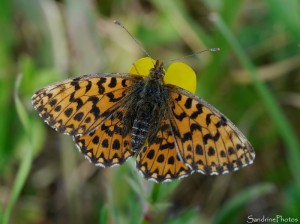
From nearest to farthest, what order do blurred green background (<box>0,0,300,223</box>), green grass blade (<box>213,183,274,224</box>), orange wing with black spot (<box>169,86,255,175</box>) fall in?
orange wing with black spot (<box>169,86,255,175</box>) < green grass blade (<box>213,183,274,224</box>) < blurred green background (<box>0,0,300,223</box>)

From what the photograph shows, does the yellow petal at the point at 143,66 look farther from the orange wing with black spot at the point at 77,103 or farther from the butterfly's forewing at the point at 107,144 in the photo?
the butterfly's forewing at the point at 107,144

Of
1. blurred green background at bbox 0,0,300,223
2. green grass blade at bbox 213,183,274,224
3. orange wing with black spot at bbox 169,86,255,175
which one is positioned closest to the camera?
orange wing with black spot at bbox 169,86,255,175

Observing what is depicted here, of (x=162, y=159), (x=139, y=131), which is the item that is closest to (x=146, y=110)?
(x=139, y=131)

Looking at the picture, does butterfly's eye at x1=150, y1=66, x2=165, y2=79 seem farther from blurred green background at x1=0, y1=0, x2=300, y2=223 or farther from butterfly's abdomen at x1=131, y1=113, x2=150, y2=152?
blurred green background at x1=0, y1=0, x2=300, y2=223

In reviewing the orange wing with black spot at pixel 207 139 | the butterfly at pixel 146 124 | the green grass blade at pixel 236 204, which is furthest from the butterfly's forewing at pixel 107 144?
the green grass blade at pixel 236 204

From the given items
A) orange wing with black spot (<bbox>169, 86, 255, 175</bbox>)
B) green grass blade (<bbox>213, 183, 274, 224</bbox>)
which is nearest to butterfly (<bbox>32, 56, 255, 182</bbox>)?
orange wing with black spot (<bbox>169, 86, 255, 175</bbox>)

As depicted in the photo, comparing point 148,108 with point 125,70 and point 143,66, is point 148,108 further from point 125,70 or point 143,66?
point 125,70

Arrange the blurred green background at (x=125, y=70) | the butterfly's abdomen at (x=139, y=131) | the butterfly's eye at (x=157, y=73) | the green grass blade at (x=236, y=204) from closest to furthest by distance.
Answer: the butterfly's abdomen at (x=139, y=131)
the butterfly's eye at (x=157, y=73)
the green grass blade at (x=236, y=204)
the blurred green background at (x=125, y=70)
